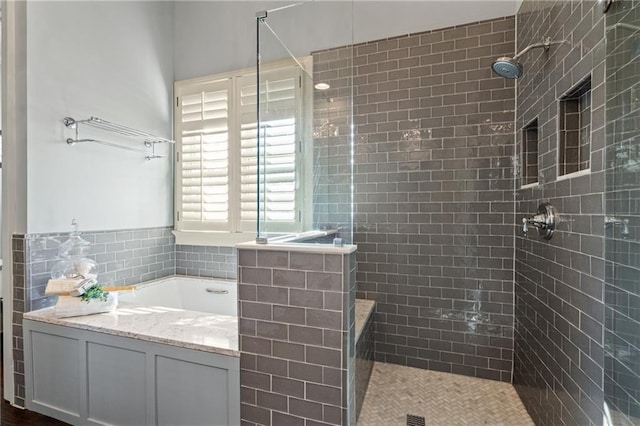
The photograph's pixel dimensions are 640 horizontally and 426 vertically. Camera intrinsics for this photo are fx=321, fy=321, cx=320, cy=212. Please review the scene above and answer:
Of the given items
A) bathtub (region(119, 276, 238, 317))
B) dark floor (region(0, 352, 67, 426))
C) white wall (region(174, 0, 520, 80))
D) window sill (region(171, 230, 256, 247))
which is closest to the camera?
dark floor (region(0, 352, 67, 426))

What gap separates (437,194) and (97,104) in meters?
2.82

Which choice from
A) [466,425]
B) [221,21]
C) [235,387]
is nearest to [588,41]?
[466,425]

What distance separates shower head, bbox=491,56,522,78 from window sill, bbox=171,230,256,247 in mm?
2291

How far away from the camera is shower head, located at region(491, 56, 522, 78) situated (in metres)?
1.89

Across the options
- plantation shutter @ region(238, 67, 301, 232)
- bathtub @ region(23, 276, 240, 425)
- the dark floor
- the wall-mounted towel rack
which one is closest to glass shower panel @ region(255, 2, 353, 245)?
plantation shutter @ region(238, 67, 301, 232)

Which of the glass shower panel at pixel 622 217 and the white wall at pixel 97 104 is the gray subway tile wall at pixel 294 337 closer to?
the glass shower panel at pixel 622 217

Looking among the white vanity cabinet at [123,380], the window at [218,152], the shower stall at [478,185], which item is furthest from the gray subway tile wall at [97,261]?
the shower stall at [478,185]

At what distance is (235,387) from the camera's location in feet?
5.31

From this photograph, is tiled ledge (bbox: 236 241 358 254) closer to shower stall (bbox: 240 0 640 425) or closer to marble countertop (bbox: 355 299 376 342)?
shower stall (bbox: 240 0 640 425)

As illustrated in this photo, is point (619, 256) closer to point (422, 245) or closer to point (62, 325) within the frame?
point (422, 245)

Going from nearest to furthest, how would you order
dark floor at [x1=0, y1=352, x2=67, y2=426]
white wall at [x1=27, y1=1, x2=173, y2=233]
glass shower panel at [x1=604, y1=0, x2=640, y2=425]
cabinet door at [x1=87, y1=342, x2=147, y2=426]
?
glass shower panel at [x1=604, y1=0, x2=640, y2=425] → cabinet door at [x1=87, y1=342, x2=147, y2=426] → dark floor at [x1=0, y1=352, x2=67, y2=426] → white wall at [x1=27, y1=1, x2=173, y2=233]

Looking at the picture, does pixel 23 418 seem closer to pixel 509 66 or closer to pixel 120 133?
pixel 120 133

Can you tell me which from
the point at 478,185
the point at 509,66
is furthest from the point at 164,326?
the point at 509,66

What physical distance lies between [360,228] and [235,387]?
5.22 ft
